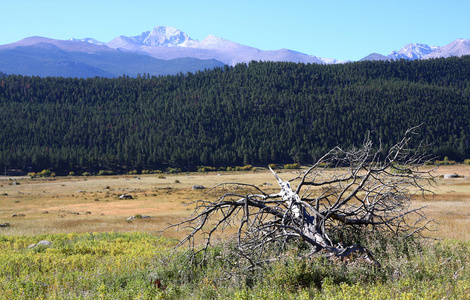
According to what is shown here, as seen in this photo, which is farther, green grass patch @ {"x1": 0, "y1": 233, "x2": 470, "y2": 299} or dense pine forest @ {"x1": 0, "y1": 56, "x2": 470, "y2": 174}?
dense pine forest @ {"x1": 0, "y1": 56, "x2": 470, "y2": 174}

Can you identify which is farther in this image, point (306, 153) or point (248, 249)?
point (306, 153)

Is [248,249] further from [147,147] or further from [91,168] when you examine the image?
[147,147]

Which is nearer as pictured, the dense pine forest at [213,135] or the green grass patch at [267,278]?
the green grass patch at [267,278]

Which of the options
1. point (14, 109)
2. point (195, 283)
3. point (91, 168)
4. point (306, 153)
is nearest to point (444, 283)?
point (195, 283)

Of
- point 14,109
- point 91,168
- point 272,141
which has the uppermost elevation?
point 14,109

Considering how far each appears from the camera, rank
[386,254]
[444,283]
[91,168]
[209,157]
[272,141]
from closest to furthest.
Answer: [444,283] → [386,254] → [91,168] → [209,157] → [272,141]

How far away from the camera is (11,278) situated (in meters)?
9.52

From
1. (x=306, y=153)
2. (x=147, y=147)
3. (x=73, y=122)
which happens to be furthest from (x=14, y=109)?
(x=306, y=153)

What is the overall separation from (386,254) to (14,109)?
221 metres

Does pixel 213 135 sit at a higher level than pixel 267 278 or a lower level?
lower

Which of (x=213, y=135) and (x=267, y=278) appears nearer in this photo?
(x=267, y=278)

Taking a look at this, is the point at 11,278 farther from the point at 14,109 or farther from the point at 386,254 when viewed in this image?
the point at 14,109

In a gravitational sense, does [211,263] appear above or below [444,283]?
below

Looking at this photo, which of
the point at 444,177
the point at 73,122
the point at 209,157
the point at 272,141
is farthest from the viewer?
the point at 73,122
